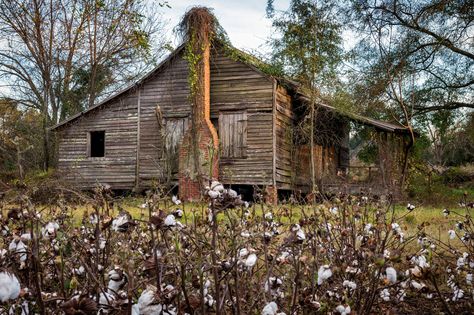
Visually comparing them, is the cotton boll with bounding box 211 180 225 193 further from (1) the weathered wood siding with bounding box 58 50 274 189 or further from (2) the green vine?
(2) the green vine

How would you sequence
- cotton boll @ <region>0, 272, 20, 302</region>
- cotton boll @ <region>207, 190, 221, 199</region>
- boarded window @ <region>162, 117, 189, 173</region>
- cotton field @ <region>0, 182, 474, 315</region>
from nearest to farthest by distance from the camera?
cotton boll @ <region>0, 272, 20, 302</region> < cotton field @ <region>0, 182, 474, 315</region> < cotton boll @ <region>207, 190, 221, 199</region> < boarded window @ <region>162, 117, 189, 173</region>

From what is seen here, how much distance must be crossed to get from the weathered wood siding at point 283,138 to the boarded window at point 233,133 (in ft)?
4.02

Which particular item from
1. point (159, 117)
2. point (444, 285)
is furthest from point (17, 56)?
point (444, 285)

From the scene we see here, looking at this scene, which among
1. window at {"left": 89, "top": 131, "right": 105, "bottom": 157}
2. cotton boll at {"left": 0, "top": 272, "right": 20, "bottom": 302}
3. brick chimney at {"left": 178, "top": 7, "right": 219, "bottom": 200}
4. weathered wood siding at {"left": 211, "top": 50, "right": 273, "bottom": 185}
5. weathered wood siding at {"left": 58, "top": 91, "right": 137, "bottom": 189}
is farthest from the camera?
window at {"left": 89, "top": 131, "right": 105, "bottom": 157}

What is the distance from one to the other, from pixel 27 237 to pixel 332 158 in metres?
23.3

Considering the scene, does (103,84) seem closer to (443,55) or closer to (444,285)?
(443,55)

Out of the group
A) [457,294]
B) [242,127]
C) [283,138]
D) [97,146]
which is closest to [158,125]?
[242,127]

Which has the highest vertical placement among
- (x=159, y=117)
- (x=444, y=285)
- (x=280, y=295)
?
(x=159, y=117)

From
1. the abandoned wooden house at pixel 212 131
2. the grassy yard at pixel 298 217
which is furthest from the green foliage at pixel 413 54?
the grassy yard at pixel 298 217

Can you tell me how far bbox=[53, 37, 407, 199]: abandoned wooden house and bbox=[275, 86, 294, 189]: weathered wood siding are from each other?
1.5 inches

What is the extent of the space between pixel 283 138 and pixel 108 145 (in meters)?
7.59

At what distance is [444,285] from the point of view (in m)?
5.05

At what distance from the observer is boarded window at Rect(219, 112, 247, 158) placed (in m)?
19.6

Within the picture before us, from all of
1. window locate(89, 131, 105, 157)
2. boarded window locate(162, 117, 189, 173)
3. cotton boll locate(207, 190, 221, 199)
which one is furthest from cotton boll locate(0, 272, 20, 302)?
window locate(89, 131, 105, 157)
